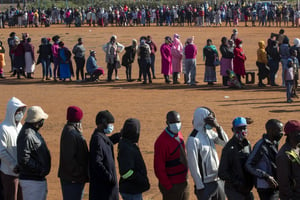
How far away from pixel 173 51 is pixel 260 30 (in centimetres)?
2419

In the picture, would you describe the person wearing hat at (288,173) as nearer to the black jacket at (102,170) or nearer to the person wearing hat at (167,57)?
the black jacket at (102,170)

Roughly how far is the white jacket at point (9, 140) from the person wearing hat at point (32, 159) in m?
0.32

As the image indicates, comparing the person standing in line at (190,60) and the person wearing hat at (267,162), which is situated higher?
the person standing in line at (190,60)

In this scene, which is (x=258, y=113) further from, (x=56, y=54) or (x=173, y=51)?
(x=56, y=54)

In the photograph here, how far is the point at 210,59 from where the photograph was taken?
74.5ft

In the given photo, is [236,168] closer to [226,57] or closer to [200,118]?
[200,118]

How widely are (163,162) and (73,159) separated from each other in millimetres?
1159

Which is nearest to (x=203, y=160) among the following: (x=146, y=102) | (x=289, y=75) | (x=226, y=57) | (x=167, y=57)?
(x=289, y=75)

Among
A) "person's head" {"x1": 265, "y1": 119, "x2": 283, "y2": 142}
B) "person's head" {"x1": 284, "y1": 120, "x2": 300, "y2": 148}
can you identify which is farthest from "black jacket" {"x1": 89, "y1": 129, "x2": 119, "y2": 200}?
"person's head" {"x1": 284, "y1": 120, "x2": 300, "y2": 148}

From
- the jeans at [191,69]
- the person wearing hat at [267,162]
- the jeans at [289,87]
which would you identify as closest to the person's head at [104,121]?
the person wearing hat at [267,162]

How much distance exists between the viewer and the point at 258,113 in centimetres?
1742

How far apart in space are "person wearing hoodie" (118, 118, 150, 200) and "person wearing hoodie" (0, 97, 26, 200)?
1479 mm

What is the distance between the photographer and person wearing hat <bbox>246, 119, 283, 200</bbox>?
791 centimetres

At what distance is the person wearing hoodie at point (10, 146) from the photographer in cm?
868
